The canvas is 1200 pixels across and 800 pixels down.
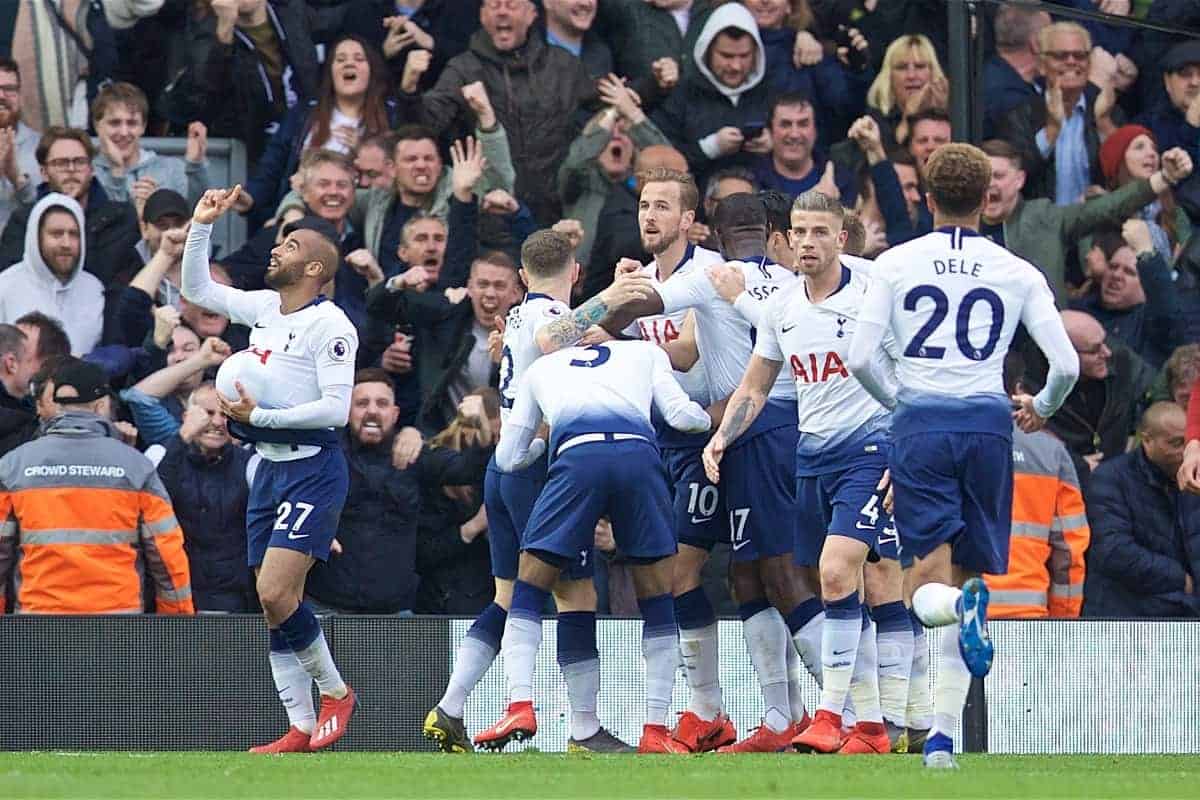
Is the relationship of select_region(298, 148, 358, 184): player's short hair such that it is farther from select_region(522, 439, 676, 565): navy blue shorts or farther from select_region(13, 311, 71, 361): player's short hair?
select_region(522, 439, 676, 565): navy blue shorts

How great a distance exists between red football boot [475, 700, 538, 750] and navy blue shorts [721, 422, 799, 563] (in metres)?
1.31

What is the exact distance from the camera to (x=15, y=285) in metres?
12.5

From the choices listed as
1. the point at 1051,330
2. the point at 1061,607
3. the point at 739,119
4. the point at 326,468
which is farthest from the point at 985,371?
the point at 739,119

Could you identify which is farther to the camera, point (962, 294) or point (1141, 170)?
point (1141, 170)

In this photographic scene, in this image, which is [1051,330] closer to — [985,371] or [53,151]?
[985,371]

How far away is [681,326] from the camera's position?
34.3ft

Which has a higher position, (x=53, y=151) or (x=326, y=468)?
(x=53, y=151)

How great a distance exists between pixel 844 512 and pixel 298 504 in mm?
2493

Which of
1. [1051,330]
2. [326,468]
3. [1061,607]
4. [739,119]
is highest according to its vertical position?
[739,119]

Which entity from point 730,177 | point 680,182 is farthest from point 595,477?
point 730,177

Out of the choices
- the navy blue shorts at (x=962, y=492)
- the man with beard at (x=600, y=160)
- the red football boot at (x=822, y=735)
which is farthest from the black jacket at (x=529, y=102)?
the navy blue shorts at (x=962, y=492)

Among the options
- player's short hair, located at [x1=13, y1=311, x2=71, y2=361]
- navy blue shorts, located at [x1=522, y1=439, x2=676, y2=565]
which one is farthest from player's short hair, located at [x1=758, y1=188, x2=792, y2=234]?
player's short hair, located at [x1=13, y1=311, x2=71, y2=361]

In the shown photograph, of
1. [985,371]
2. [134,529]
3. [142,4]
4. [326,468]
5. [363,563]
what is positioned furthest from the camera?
[142,4]

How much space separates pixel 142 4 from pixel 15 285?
6.77 feet
